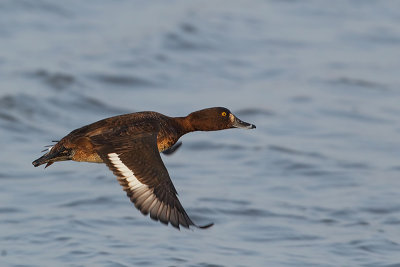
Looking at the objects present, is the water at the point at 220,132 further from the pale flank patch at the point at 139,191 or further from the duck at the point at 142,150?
the pale flank patch at the point at 139,191

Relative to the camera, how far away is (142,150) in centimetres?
691

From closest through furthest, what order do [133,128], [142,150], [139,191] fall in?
[139,191], [142,150], [133,128]

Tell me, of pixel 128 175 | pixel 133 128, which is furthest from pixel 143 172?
pixel 133 128

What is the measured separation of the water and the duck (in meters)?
1.47

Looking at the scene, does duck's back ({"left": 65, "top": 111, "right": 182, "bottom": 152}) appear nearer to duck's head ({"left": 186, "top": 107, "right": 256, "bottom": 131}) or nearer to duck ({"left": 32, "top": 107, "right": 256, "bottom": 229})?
duck ({"left": 32, "top": 107, "right": 256, "bottom": 229})

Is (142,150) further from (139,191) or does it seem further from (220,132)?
(220,132)

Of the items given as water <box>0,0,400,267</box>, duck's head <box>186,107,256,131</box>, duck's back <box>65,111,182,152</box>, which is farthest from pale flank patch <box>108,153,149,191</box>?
water <box>0,0,400,267</box>

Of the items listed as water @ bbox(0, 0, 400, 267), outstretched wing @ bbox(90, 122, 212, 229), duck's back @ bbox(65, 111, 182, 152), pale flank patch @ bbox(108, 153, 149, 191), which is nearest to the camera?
outstretched wing @ bbox(90, 122, 212, 229)

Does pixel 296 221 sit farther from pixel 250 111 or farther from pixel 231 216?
pixel 250 111

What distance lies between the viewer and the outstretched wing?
21.6 feet

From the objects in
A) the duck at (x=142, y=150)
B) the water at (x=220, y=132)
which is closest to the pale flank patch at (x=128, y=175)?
→ the duck at (x=142, y=150)

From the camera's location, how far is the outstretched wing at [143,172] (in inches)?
259

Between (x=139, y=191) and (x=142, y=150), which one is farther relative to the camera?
(x=142, y=150)

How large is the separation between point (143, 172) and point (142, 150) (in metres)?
0.20
